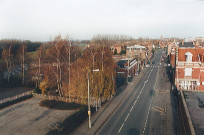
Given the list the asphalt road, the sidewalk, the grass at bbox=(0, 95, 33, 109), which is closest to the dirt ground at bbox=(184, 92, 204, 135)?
the asphalt road

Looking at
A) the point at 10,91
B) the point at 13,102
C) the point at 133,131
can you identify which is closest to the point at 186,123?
the point at 133,131

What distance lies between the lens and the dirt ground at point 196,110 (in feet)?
48.8

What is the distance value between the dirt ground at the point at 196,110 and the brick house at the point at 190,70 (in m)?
10.6

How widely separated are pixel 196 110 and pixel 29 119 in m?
22.0

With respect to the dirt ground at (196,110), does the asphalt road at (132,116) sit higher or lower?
lower

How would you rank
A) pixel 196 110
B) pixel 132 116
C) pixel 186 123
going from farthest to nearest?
pixel 132 116
pixel 196 110
pixel 186 123

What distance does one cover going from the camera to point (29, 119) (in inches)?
953

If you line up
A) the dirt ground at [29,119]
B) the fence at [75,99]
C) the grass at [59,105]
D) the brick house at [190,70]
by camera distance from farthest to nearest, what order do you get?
the brick house at [190,70]
the grass at [59,105]
the fence at [75,99]
the dirt ground at [29,119]

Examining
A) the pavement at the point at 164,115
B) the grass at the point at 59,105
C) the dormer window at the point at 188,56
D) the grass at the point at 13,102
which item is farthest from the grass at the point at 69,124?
the dormer window at the point at 188,56

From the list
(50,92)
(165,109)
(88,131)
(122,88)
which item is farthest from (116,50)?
(88,131)

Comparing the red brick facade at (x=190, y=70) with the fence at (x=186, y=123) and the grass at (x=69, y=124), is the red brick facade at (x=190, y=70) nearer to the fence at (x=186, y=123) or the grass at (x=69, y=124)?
the fence at (x=186, y=123)

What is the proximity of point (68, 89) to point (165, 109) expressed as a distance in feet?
56.4

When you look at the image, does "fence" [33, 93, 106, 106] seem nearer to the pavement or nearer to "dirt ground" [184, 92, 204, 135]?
the pavement

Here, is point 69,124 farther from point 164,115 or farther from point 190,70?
point 190,70
